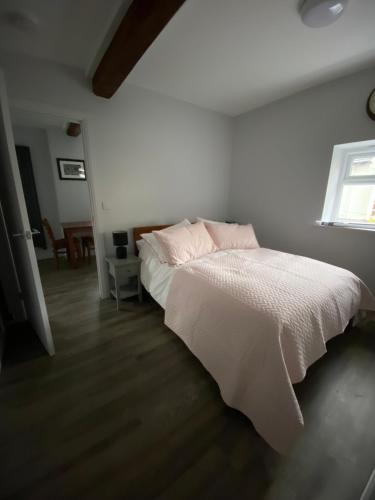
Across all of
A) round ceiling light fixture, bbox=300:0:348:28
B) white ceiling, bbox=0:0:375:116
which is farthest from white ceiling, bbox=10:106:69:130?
round ceiling light fixture, bbox=300:0:348:28

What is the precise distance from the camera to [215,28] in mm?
1492

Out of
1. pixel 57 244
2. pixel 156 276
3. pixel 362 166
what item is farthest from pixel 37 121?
pixel 362 166

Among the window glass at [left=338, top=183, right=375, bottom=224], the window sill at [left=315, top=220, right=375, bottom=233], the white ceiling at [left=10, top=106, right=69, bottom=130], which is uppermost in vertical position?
the white ceiling at [left=10, top=106, right=69, bottom=130]

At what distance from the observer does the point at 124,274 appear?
2.35m

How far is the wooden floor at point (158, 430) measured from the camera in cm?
96

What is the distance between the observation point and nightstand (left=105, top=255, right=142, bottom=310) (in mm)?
2307

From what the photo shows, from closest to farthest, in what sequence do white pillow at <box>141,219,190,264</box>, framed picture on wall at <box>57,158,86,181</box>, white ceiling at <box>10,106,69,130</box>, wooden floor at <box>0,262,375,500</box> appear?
wooden floor at <box>0,262,375,500</box>
white pillow at <box>141,219,190,264</box>
white ceiling at <box>10,106,69,130</box>
framed picture on wall at <box>57,158,86,181</box>

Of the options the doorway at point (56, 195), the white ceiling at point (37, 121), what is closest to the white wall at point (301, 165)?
the doorway at point (56, 195)

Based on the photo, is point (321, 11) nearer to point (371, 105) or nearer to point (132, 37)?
point (371, 105)

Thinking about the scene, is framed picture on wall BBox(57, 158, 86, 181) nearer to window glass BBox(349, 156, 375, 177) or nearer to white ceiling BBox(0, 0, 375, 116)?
white ceiling BBox(0, 0, 375, 116)

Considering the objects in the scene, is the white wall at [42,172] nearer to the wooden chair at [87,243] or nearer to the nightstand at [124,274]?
the wooden chair at [87,243]

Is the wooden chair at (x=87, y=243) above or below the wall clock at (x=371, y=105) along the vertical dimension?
below

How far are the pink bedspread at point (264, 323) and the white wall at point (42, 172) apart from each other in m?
3.71

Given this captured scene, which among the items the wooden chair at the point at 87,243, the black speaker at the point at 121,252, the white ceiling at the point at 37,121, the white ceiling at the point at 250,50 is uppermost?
the white ceiling at the point at 37,121
